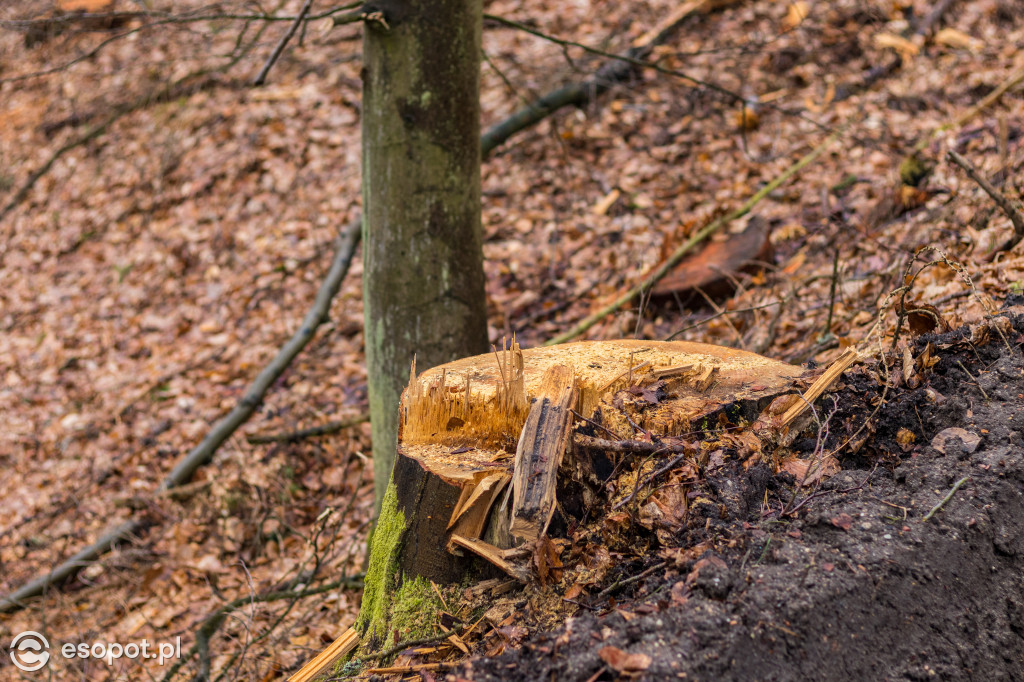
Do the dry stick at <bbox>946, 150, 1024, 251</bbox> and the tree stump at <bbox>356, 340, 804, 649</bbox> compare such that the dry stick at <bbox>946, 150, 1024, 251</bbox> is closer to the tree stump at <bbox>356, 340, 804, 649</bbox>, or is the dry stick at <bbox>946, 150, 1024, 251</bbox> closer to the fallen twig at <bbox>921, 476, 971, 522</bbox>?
the tree stump at <bbox>356, 340, 804, 649</bbox>

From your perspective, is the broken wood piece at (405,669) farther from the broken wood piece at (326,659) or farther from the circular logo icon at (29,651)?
the circular logo icon at (29,651)

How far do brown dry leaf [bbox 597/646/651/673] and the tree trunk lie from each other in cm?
186

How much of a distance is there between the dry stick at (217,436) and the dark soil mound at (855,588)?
3362mm

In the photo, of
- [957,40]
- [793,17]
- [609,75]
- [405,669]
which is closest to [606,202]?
[609,75]

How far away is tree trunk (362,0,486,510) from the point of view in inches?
106

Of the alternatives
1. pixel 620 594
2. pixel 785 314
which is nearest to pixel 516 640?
pixel 620 594

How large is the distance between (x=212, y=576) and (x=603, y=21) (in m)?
6.22

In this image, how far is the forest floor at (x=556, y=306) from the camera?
4.48ft

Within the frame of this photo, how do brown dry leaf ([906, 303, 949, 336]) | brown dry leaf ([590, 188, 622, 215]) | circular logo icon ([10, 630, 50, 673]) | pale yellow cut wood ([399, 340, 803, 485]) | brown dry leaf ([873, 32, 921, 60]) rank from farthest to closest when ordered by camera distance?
brown dry leaf ([873, 32, 921, 60]) → brown dry leaf ([590, 188, 622, 215]) → circular logo icon ([10, 630, 50, 673]) → brown dry leaf ([906, 303, 949, 336]) → pale yellow cut wood ([399, 340, 803, 485])

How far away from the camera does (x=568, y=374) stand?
1744mm

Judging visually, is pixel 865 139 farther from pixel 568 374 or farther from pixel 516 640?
pixel 516 640

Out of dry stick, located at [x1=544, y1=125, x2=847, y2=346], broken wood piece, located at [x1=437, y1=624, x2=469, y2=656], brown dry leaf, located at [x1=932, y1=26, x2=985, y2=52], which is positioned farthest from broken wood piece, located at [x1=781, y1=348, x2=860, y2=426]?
brown dry leaf, located at [x1=932, y1=26, x2=985, y2=52]

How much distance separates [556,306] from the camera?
4.70m

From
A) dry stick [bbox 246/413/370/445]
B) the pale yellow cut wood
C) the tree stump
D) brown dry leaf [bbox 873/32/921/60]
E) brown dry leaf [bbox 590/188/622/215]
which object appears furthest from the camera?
brown dry leaf [bbox 873/32/921/60]
